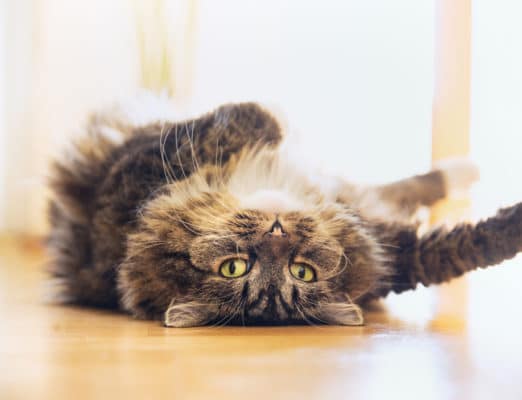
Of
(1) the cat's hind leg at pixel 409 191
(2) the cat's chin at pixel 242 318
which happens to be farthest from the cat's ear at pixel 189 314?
(1) the cat's hind leg at pixel 409 191

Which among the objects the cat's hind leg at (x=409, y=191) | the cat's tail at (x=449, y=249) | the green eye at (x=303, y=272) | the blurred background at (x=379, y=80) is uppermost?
the blurred background at (x=379, y=80)

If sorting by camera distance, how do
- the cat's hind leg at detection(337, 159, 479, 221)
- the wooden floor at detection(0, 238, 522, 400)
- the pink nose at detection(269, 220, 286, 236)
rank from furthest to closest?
the cat's hind leg at detection(337, 159, 479, 221)
the pink nose at detection(269, 220, 286, 236)
the wooden floor at detection(0, 238, 522, 400)

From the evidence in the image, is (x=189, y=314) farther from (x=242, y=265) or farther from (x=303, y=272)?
(x=303, y=272)

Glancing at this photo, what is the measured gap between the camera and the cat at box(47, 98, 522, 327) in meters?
1.32

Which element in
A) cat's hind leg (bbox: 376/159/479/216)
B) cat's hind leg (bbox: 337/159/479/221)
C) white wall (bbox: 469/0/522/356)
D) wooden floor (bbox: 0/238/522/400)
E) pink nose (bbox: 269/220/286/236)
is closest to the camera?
wooden floor (bbox: 0/238/522/400)

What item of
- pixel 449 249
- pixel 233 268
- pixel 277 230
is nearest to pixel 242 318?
pixel 233 268

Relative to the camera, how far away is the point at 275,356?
105cm

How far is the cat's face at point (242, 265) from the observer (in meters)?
1.31

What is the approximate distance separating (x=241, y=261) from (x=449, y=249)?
19.3 inches

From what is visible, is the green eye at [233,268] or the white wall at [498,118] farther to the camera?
the white wall at [498,118]

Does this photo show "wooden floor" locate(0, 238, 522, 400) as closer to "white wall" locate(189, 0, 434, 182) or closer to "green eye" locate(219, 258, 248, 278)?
"green eye" locate(219, 258, 248, 278)

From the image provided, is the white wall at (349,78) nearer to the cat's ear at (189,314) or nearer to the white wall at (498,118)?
the white wall at (498,118)

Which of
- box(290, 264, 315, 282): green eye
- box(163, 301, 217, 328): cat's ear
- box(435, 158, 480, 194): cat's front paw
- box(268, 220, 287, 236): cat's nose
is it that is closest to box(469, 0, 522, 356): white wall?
box(435, 158, 480, 194): cat's front paw

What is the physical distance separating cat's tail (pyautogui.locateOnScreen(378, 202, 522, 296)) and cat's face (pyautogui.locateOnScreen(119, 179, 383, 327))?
0.10 metres
